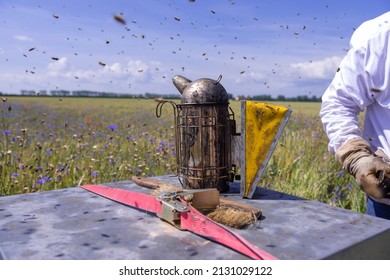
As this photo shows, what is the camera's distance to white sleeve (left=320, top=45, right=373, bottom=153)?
2342mm

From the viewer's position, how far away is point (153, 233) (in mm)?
1704

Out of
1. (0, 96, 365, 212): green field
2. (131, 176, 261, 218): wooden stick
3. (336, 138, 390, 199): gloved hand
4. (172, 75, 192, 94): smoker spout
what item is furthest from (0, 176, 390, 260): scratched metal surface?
(0, 96, 365, 212): green field

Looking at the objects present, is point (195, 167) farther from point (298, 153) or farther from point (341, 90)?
point (298, 153)

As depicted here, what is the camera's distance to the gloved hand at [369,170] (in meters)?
2.06

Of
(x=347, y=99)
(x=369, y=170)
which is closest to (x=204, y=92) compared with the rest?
(x=347, y=99)

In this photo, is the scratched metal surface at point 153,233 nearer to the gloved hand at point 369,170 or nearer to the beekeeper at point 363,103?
the gloved hand at point 369,170

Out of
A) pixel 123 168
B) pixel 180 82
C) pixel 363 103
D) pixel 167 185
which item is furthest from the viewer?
pixel 123 168

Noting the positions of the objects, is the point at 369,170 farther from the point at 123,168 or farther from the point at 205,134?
the point at 123,168

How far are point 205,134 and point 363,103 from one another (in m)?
1.02

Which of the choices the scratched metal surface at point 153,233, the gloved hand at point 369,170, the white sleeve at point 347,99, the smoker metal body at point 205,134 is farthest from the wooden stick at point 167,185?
the white sleeve at point 347,99

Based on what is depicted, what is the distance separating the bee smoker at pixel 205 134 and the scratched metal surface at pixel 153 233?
0.28 metres

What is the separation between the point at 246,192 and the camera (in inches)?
92.2

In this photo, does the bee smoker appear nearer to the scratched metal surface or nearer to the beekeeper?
the scratched metal surface
